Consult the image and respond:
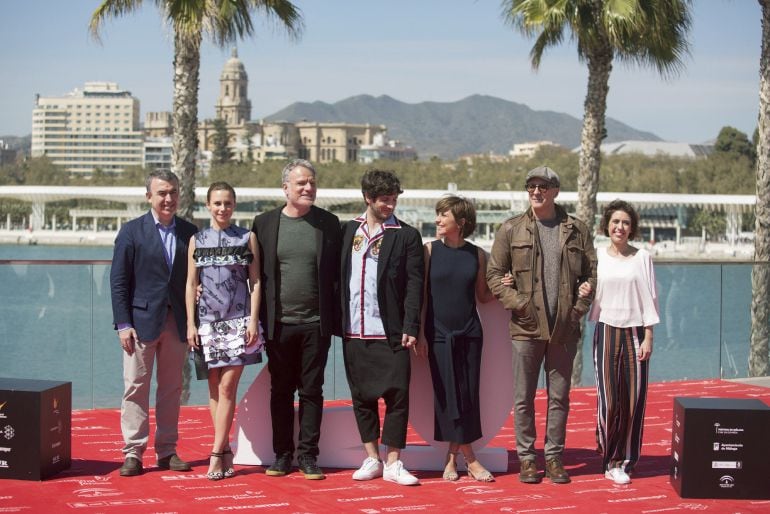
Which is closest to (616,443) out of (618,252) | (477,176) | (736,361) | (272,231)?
(618,252)

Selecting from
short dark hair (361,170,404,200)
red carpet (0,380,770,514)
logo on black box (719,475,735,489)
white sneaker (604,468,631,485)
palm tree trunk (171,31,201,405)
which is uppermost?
palm tree trunk (171,31,201,405)

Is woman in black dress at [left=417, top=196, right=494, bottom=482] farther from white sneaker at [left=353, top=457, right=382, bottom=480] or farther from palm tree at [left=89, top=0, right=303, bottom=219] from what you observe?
palm tree at [left=89, top=0, right=303, bottom=219]

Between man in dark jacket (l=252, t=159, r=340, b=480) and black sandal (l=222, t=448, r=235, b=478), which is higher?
man in dark jacket (l=252, t=159, r=340, b=480)

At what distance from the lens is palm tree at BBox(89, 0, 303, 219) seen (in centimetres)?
1248

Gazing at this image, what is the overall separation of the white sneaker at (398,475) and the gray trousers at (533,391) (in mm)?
567

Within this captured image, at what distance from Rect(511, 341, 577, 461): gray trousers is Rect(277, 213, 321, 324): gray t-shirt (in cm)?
104

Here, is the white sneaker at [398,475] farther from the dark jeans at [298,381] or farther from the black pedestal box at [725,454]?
the black pedestal box at [725,454]

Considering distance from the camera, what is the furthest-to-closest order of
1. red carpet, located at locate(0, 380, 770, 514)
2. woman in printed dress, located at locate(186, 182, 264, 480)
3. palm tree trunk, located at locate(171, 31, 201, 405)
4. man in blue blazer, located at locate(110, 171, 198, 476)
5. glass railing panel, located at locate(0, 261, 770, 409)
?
palm tree trunk, located at locate(171, 31, 201, 405), glass railing panel, located at locate(0, 261, 770, 409), man in blue blazer, located at locate(110, 171, 198, 476), woman in printed dress, located at locate(186, 182, 264, 480), red carpet, located at locate(0, 380, 770, 514)

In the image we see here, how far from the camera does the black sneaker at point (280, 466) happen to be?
549 centimetres

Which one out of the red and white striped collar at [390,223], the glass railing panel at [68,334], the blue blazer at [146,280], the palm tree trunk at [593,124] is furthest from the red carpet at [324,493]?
the palm tree trunk at [593,124]

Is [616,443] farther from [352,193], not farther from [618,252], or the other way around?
[352,193]

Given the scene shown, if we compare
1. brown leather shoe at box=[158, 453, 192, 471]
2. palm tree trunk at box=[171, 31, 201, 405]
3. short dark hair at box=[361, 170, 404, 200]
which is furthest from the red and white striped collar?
palm tree trunk at box=[171, 31, 201, 405]

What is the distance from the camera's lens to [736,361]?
10.7m

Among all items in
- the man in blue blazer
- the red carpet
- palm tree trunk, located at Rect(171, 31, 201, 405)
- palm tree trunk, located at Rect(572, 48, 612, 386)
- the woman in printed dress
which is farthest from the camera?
palm tree trunk, located at Rect(572, 48, 612, 386)
